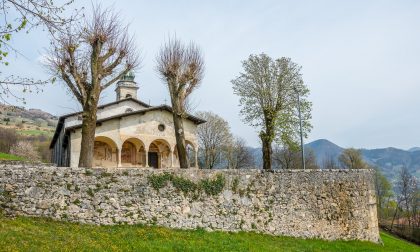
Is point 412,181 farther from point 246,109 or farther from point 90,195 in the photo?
point 90,195

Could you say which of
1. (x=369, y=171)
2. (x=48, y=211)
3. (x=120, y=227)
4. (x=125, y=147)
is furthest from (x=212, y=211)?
(x=125, y=147)

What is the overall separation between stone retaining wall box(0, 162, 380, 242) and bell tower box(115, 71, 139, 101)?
26.6 m

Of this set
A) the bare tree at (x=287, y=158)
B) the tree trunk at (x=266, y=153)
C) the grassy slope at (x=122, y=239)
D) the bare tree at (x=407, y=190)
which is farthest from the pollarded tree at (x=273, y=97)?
the bare tree at (x=407, y=190)

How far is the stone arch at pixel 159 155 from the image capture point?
34375 millimetres

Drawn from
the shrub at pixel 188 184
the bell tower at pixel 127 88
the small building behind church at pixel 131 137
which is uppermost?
the bell tower at pixel 127 88

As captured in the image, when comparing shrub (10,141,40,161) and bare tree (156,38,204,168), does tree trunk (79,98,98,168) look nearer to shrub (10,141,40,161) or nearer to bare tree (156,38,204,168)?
bare tree (156,38,204,168)

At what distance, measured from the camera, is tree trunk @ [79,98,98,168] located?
1705 cm

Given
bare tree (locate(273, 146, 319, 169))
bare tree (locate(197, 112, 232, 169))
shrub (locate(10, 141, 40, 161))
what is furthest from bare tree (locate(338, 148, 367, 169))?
shrub (locate(10, 141, 40, 161))

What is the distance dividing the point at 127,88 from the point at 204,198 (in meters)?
29.6

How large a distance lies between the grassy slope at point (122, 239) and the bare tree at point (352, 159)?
44657 millimetres

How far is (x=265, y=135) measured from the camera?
2764 cm

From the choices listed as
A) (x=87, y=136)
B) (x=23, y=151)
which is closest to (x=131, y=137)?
(x=87, y=136)

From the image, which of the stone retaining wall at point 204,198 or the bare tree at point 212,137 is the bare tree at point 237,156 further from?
the stone retaining wall at point 204,198

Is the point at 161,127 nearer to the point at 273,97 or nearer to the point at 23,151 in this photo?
the point at 273,97
